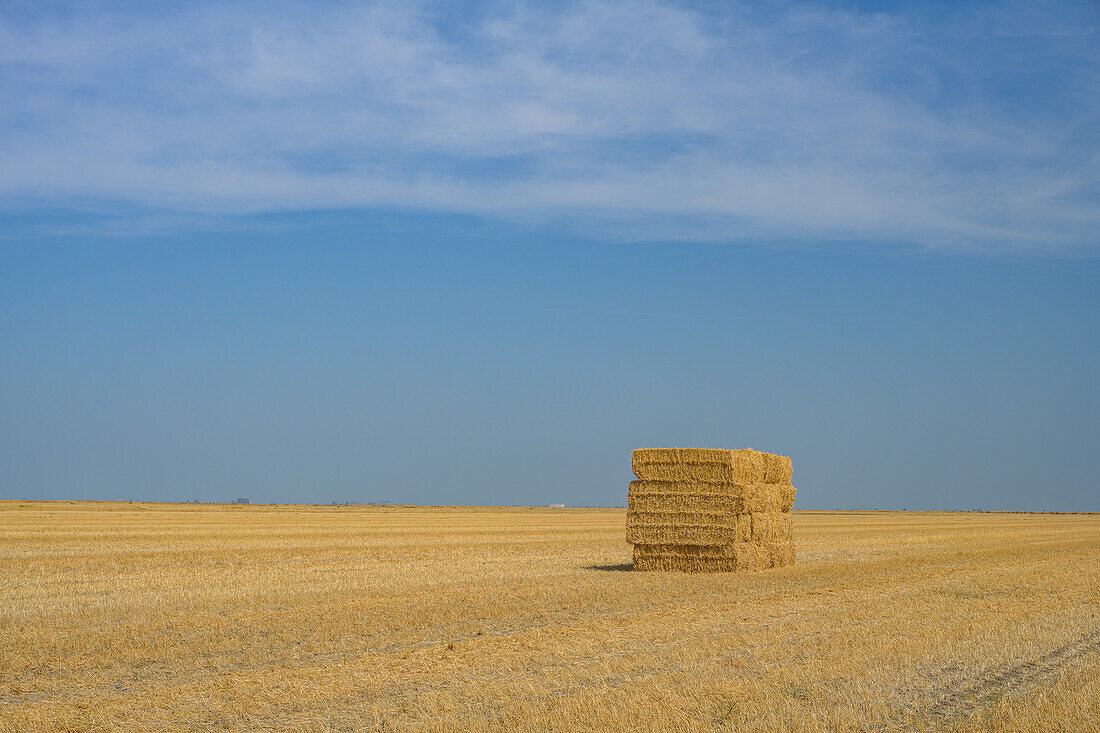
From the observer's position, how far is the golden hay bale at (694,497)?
66.1ft

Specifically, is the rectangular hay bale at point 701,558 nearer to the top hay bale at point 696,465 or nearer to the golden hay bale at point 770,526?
the golden hay bale at point 770,526

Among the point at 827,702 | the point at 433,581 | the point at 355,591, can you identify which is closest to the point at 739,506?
the point at 433,581

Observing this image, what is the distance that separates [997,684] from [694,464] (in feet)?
38.8

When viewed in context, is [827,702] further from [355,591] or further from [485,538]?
[485,538]

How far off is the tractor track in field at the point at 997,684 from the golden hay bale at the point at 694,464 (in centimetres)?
982

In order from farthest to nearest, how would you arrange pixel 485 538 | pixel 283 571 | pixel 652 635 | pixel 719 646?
pixel 485 538 → pixel 283 571 → pixel 652 635 → pixel 719 646

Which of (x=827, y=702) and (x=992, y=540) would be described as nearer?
(x=827, y=702)

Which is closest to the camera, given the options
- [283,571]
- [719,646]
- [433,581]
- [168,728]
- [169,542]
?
[168,728]

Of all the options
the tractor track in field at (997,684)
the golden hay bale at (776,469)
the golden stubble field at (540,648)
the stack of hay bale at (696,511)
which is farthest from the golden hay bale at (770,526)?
the tractor track in field at (997,684)

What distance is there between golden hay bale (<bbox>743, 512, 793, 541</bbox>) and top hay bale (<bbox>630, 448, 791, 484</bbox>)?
2.54ft

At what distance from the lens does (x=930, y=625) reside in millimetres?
11898

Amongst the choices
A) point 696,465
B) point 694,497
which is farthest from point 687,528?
point 696,465

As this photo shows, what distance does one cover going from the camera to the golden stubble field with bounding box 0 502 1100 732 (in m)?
7.56

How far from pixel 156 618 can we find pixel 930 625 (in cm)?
918
